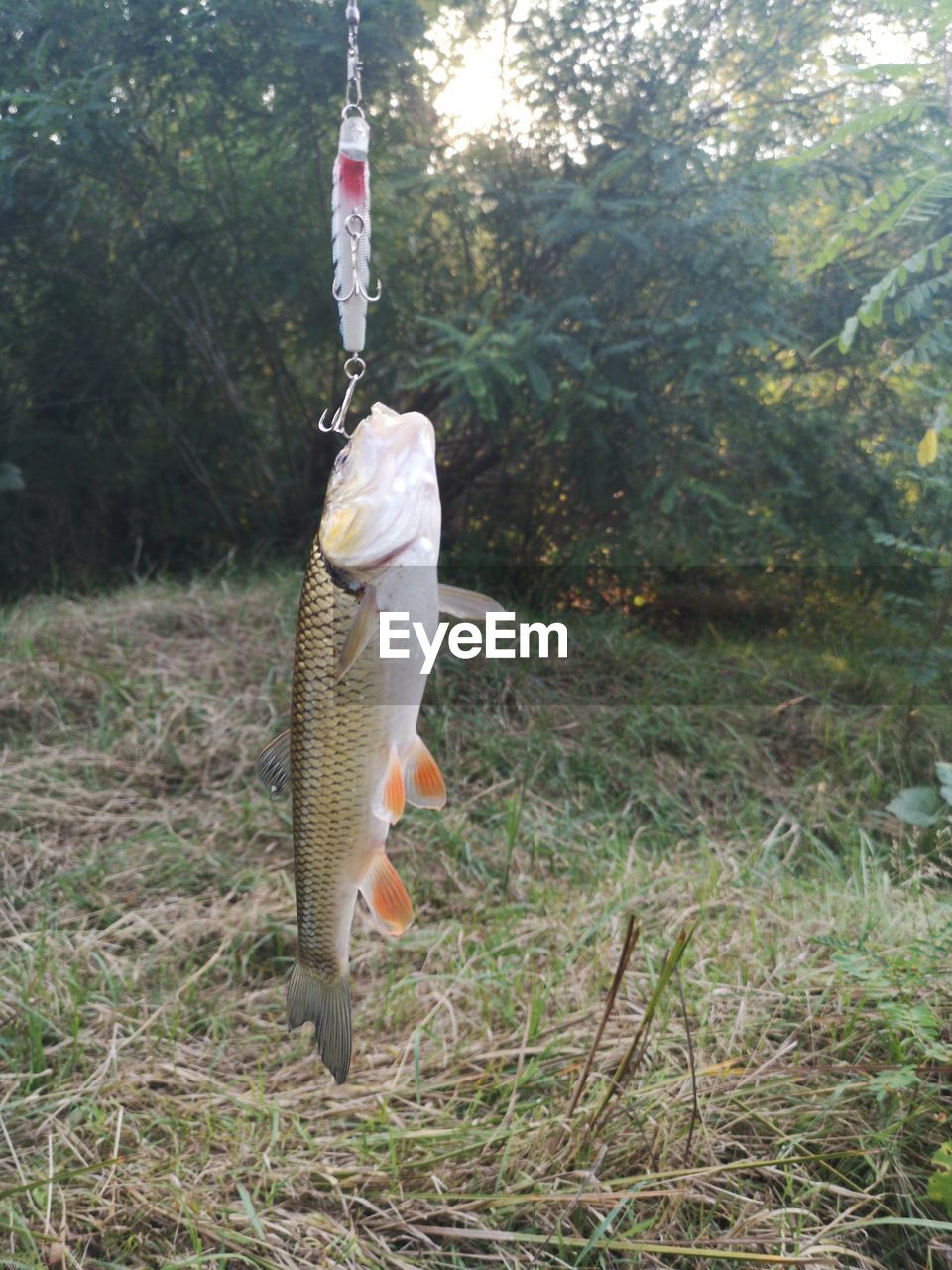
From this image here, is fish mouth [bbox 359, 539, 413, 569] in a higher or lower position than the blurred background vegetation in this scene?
lower

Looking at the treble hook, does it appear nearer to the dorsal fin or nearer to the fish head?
the fish head

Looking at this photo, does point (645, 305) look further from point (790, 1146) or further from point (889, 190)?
point (790, 1146)

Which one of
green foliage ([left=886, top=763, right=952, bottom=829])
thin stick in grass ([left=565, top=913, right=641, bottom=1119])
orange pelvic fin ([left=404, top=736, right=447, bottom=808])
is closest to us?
orange pelvic fin ([left=404, top=736, right=447, bottom=808])

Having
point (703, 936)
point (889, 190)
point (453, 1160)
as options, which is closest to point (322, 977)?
point (453, 1160)

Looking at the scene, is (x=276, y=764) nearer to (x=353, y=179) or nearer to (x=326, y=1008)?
(x=326, y=1008)

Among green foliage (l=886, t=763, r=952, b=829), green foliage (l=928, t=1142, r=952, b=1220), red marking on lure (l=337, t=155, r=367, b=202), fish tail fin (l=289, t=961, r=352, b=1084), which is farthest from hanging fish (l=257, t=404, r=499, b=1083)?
green foliage (l=886, t=763, r=952, b=829)

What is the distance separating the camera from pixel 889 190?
287 centimetres

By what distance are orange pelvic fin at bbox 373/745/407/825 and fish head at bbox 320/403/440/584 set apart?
0.23 meters

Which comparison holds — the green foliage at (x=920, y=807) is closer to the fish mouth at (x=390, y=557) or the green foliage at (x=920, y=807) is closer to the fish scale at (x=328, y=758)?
the fish scale at (x=328, y=758)

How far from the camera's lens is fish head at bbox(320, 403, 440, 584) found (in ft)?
3.65

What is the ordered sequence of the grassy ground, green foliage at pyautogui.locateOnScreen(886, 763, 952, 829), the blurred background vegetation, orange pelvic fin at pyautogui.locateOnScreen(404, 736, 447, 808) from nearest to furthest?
orange pelvic fin at pyautogui.locateOnScreen(404, 736, 447, 808)
the grassy ground
green foliage at pyautogui.locateOnScreen(886, 763, 952, 829)
the blurred background vegetation

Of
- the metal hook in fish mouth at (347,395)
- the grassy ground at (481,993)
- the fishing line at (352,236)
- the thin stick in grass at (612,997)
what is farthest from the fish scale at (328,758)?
the grassy ground at (481,993)

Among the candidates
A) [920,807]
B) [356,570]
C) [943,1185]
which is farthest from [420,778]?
[920,807]

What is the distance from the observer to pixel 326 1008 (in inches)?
52.0
